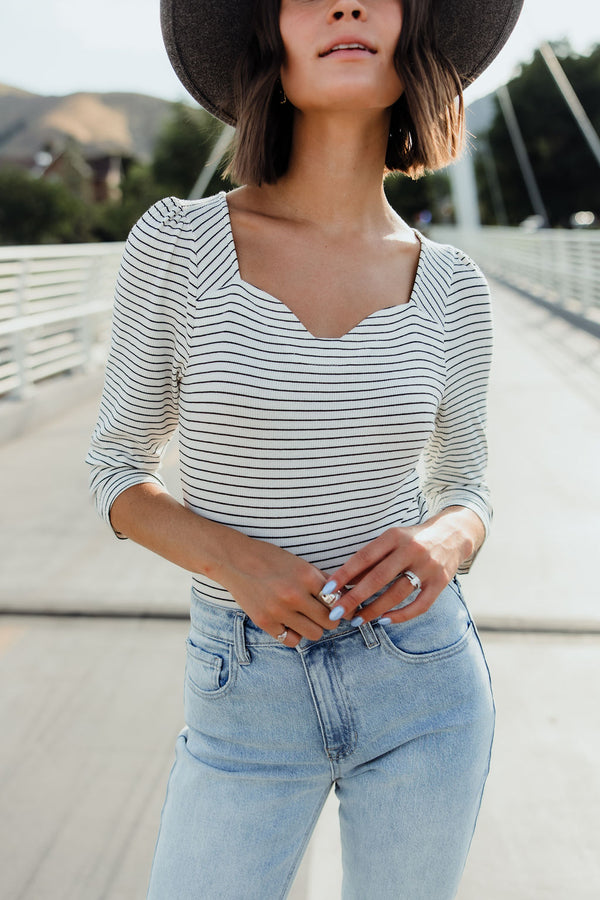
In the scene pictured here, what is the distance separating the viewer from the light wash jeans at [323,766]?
3.18 feet

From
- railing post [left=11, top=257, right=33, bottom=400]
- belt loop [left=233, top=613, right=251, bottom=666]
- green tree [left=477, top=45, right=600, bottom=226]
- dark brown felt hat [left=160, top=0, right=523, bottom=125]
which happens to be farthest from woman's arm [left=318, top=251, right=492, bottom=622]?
green tree [left=477, top=45, right=600, bottom=226]

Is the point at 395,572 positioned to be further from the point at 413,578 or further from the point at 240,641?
the point at 240,641

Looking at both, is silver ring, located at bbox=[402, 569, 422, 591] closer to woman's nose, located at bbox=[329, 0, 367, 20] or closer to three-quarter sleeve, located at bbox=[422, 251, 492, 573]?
three-quarter sleeve, located at bbox=[422, 251, 492, 573]

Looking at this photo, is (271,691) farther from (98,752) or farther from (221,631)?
(98,752)

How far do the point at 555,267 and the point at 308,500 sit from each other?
13.9 metres

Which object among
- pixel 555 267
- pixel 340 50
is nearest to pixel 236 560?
pixel 340 50

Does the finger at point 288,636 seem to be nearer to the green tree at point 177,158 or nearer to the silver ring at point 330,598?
the silver ring at point 330,598

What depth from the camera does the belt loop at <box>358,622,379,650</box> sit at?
103cm

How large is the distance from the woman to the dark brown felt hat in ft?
0.41

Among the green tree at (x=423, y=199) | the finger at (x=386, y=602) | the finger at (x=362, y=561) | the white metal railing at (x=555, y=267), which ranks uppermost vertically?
the finger at (x=362, y=561)

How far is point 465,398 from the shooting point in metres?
1.20

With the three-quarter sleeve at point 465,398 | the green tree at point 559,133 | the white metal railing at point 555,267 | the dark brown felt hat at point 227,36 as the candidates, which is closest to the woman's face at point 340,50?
the dark brown felt hat at point 227,36

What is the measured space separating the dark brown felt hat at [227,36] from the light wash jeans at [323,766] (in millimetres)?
830

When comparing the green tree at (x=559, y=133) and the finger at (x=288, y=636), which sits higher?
the finger at (x=288, y=636)
